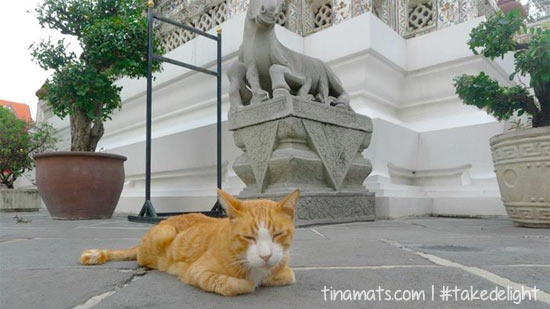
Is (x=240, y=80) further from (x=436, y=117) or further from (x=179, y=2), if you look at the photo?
(x=179, y=2)

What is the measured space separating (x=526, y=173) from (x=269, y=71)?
82.7 inches

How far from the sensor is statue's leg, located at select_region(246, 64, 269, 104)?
3.42m

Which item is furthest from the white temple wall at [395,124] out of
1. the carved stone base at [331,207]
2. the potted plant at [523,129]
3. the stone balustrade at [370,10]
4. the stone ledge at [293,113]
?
the potted plant at [523,129]

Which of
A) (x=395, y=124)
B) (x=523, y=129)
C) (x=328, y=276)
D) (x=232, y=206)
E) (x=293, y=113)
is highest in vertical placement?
(x=395, y=124)

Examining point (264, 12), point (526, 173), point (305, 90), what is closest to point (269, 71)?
point (305, 90)

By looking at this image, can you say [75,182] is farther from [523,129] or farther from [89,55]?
[523,129]

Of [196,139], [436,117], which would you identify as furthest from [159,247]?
[436,117]

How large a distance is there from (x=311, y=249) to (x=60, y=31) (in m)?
4.32

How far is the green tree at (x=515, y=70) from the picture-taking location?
2.66 m

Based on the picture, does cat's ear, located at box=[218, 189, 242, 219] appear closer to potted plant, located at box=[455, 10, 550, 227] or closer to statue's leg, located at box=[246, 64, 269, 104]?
statue's leg, located at box=[246, 64, 269, 104]

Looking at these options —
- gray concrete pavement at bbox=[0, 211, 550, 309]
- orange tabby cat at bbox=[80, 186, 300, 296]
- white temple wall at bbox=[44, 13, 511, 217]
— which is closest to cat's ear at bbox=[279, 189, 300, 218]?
orange tabby cat at bbox=[80, 186, 300, 296]

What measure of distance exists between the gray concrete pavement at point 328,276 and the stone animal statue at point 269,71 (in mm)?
1672

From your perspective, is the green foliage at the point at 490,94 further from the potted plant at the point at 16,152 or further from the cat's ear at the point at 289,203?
the potted plant at the point at 16,152

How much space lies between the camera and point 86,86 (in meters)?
4.41
